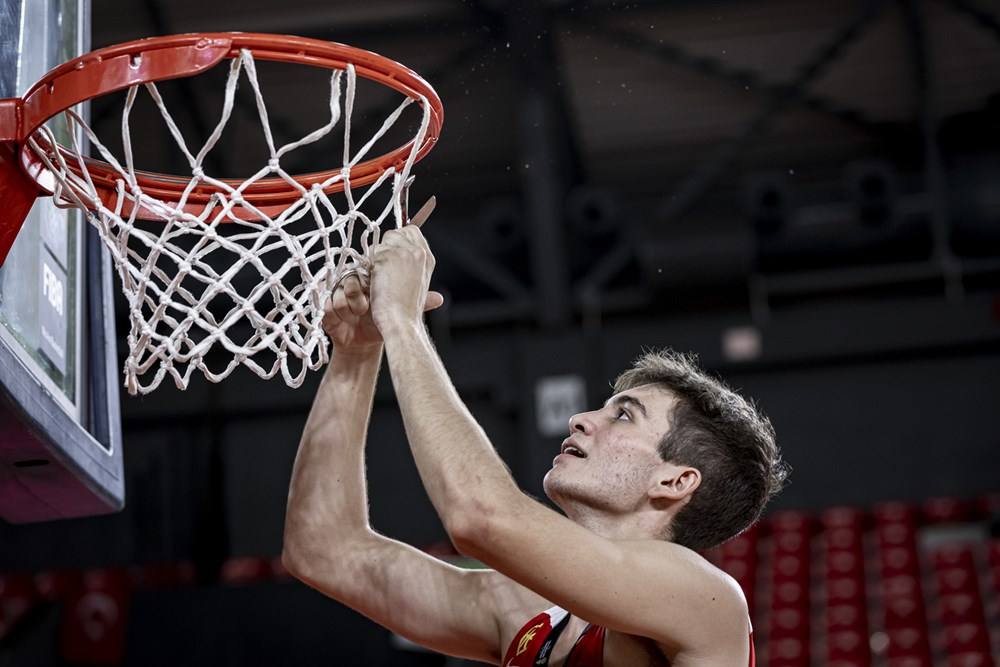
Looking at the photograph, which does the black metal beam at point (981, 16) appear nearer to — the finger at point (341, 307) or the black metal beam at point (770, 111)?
the black metal beam at point (770, 111)

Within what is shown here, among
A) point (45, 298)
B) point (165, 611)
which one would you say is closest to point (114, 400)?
point (45, 298)

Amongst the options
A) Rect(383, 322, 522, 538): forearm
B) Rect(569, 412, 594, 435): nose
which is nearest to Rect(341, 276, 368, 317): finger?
Rect(383, 322, 522, 538): forearm

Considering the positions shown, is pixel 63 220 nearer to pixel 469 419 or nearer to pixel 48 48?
pixel 48 48

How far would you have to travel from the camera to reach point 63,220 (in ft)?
8.54

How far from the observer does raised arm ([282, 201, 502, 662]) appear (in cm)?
238

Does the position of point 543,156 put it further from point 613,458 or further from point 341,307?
point 613,458

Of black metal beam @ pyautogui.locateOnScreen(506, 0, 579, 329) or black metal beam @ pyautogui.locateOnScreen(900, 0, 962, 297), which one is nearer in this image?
black metal beam @ pyautogui.locateOnScreen(506, 0, 579, 329)

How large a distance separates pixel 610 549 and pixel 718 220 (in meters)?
6.93

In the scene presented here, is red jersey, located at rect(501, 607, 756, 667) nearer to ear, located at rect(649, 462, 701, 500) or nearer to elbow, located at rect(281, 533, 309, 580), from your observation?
ear, located at rect(649, 462, 701, 500)

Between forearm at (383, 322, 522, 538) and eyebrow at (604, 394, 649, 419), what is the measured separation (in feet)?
1.43

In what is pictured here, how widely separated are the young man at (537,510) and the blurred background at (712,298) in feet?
15.9

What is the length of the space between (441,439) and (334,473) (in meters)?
0.57

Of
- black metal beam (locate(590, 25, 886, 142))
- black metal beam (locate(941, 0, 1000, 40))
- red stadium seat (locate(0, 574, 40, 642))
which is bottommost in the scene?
red stadium seat (locate(0, 574, 40, 642))

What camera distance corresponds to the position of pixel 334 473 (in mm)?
2410
